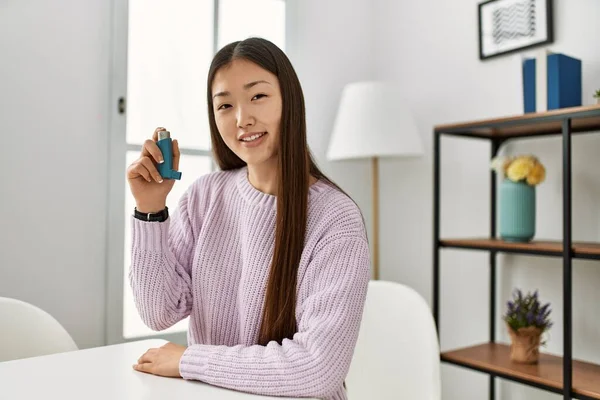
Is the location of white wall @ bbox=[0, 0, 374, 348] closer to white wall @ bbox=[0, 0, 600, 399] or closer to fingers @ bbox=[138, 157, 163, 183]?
white wall @ bbox=[0, 0, 600, 399]

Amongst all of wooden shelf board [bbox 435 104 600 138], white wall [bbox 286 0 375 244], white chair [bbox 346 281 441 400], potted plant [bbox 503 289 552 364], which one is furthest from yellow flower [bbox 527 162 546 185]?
white wall [bbox 286 0 375 244]

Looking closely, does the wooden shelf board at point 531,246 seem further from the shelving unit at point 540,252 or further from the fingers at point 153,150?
the fingers at point 153,150

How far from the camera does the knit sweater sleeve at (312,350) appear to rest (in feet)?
2.64

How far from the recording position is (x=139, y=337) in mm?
1964

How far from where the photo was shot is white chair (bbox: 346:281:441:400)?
3.89ft

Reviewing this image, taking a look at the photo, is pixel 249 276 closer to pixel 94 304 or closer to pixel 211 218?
pixel 211 218

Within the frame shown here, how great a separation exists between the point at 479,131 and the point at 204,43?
1.16 metres

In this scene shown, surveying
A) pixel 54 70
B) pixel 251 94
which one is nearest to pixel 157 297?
pixel 251 94

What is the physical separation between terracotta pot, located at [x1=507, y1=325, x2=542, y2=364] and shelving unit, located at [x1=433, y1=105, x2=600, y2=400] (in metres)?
0.03

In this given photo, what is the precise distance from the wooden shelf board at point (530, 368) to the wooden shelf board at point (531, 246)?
0.38 metres

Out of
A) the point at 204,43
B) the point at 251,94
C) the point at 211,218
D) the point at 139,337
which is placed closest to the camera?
the point at 251,94

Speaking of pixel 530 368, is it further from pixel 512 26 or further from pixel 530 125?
pixel 512 26

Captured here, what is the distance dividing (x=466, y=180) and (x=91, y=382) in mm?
1816

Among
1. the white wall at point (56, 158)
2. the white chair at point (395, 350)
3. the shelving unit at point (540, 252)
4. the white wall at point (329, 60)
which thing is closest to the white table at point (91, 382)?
the white chair at point (395, 350)
